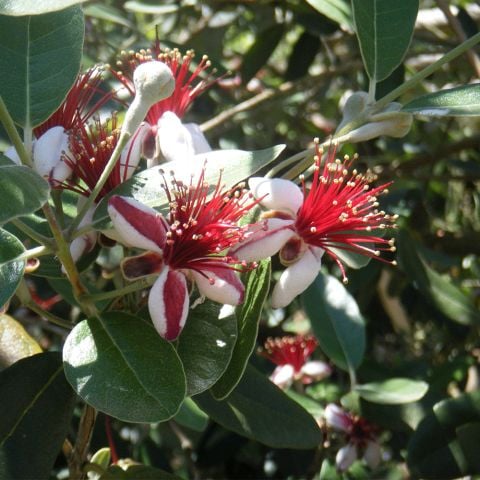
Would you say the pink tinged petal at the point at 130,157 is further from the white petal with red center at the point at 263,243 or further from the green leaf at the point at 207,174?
the white petal with red center at the point at 263,243

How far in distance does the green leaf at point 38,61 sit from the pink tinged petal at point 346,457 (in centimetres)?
89

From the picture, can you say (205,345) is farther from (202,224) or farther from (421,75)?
(421,75)

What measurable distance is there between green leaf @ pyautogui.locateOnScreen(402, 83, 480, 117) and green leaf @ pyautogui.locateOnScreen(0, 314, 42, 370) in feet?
2.00

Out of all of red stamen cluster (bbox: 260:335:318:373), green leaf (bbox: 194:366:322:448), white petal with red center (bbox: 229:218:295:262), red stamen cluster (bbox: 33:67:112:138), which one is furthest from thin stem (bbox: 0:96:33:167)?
red stamen cluster (bbox: 260:335:318:373)

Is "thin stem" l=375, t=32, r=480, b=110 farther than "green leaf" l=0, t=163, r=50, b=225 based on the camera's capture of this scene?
Yes

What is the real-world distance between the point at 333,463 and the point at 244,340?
73cm

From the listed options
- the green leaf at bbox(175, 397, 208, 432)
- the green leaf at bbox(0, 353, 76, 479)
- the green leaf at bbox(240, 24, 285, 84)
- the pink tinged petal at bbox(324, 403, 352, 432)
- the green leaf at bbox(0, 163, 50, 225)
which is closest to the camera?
the green leaf at bbox(0, 163, 50, 225)

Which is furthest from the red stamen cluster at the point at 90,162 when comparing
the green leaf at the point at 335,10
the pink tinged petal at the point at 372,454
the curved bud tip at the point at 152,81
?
the pink tinged petal at the point at 372,454

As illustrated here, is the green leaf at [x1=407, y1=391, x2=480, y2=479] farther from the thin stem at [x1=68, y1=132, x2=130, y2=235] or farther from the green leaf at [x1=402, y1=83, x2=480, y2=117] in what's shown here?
the thin stem at [x1=68, y1=132, x2=130, y2=235]

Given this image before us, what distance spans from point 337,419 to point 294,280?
630 mm

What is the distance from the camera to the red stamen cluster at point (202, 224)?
1.02 metres

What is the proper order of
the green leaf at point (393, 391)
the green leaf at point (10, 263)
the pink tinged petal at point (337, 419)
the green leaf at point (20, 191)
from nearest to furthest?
the green leaf at point (20, 191)
the green leaf at point (10, 263)
the green leaf at point (393, 391)
the pink tinged petal at point (337, 419)

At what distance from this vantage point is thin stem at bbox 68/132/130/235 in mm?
979

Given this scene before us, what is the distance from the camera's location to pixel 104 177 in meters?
0.98
